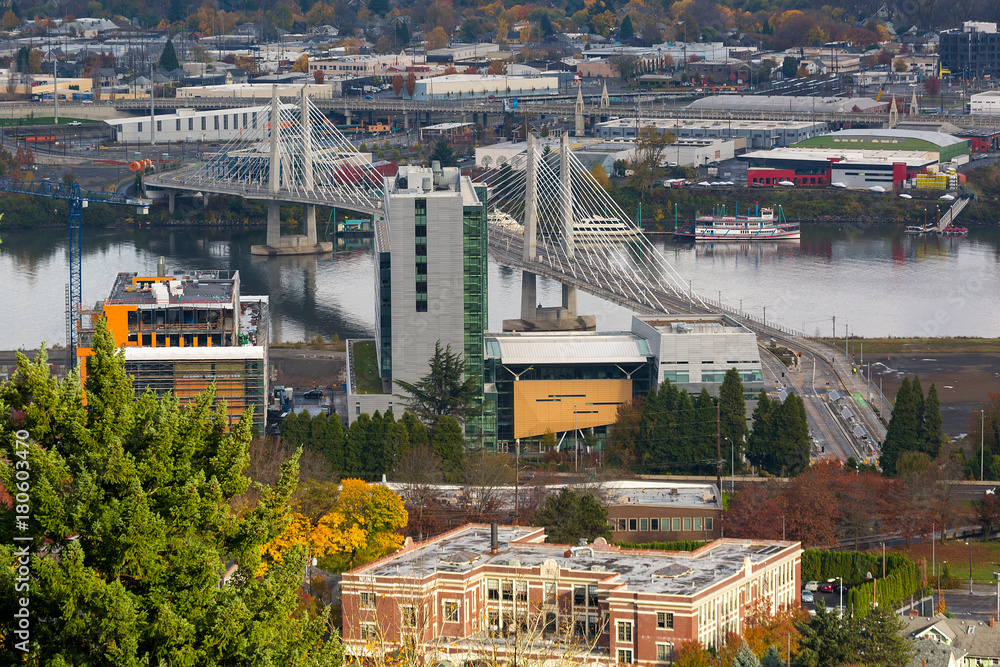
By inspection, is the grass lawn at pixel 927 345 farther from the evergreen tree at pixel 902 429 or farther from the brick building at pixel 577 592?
the brick building at pixel 577 592

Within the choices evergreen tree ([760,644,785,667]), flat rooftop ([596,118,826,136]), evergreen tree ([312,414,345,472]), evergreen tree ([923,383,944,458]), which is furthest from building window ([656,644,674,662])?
flat rooftop ([596,118,826,136])

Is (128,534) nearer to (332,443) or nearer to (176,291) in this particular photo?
(332,443)

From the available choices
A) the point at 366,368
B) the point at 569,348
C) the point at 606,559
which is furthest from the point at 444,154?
the point at 606,559

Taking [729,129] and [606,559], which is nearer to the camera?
[606,559]

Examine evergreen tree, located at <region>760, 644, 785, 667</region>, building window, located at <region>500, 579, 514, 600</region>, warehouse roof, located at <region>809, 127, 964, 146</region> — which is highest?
warehouse roof, located at <region>809, 127, 964, 146</region>

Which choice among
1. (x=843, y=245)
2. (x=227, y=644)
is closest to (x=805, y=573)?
(x=227, y=644)

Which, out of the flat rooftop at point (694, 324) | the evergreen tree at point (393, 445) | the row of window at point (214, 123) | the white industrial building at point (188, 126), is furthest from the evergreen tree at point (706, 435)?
the row of window at point (214, 123)

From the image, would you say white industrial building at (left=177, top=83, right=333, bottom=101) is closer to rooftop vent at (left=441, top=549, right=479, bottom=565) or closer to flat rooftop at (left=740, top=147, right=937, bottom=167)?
flat rooftop at (left=740, top=147, right=937, bottom=167)
